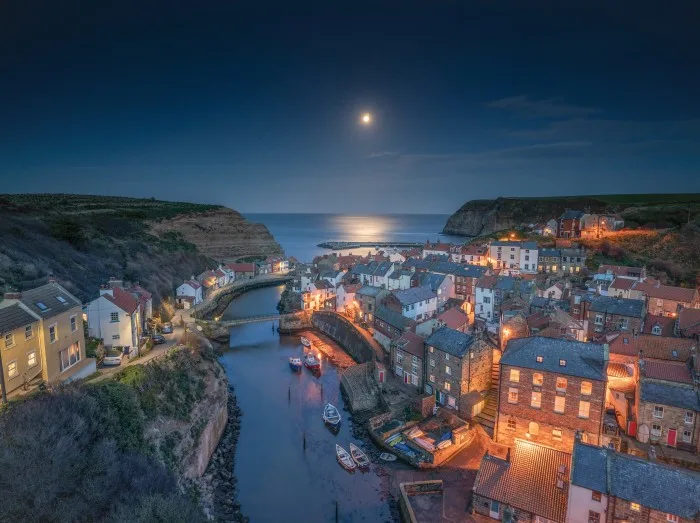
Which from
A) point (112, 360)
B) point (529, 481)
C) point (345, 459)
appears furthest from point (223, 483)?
point (529, 481)

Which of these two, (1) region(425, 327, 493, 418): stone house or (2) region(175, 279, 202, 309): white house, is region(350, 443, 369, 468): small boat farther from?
(2) region(175, 279, 202, 309): white house

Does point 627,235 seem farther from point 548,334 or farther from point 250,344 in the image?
point 250,344

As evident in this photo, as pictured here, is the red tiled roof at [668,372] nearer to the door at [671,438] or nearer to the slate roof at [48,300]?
the door at [671,438]

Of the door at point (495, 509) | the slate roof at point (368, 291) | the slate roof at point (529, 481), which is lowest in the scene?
the door at point (495, 509)

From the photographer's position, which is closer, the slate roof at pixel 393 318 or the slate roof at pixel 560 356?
the slate roof at pixel 560 356

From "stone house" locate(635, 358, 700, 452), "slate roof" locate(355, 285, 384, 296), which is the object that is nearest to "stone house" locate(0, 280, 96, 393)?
"slate roof" locate(355, 285, 384, 296)

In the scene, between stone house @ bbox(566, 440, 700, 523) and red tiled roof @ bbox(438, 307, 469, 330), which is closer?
stone house @ bbox(566, 440, 700, 523)

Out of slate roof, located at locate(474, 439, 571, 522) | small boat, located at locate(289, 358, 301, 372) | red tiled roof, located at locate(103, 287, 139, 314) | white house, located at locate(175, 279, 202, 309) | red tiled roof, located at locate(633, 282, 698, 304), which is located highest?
red tiled roof, located at locate(103, 287, 139, 314)

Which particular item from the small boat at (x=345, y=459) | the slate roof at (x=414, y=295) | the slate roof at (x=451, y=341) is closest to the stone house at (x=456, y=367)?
the slate roof at (x=451, y=341)

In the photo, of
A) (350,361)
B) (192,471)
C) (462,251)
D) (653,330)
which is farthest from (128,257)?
(653,330)
